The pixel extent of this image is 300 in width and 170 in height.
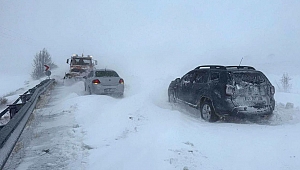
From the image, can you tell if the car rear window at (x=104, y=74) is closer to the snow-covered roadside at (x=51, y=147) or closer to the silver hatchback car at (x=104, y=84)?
the silver hatchback car at (x=104, y=84)

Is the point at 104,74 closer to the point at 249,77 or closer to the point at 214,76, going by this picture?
the point at 214,76

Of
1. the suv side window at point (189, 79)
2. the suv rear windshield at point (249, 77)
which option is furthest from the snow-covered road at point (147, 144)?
the suv side window at point (189, 79)

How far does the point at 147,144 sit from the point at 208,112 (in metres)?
Result: 3.11

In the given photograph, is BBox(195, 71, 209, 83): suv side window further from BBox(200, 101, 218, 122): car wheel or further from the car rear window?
the car rear window

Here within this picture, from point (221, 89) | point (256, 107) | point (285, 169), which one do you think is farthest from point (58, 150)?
point (256, 107)

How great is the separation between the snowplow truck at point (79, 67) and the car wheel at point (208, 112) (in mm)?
14866

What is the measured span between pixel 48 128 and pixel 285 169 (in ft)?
16.4

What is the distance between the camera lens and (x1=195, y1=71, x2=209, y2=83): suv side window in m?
7.66

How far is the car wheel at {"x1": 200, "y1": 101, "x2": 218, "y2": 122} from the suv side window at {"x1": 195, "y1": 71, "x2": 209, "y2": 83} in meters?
0.78

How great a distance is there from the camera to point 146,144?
454cm

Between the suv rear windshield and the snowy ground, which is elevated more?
the suv rear windshield

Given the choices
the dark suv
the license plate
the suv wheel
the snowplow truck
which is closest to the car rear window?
the suv wheel

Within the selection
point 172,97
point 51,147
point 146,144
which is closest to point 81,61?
point 172,97

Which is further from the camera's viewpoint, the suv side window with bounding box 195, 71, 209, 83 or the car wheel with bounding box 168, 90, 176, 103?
the car wheel with bounding box 168, 90, 176, 103
